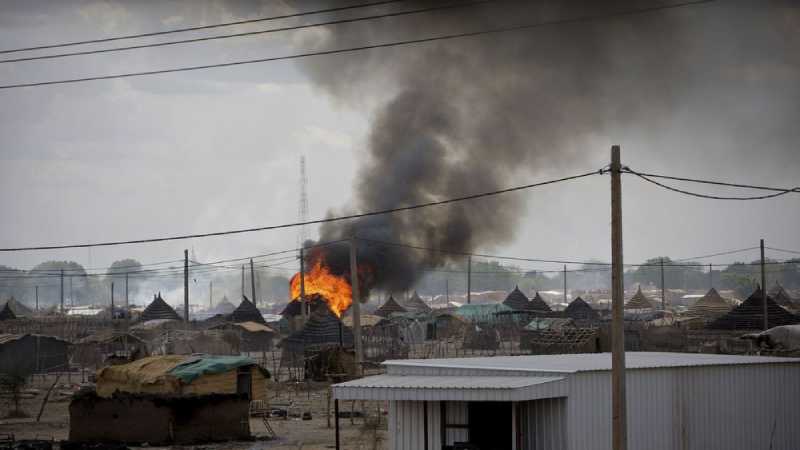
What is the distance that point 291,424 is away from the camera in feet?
90.6

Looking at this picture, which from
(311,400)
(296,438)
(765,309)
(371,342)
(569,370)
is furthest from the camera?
(371,342)

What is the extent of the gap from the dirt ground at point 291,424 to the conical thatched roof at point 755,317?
2255cm

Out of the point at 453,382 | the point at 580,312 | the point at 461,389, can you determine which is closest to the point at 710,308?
the point at 580,312

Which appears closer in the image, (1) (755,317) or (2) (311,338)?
(2) (311,338)

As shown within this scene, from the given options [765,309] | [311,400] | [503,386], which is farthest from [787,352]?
[503,386]

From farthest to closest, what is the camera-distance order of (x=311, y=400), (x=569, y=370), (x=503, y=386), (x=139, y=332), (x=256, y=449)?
(x=139, y=332), (x=311, y=400), (x=256, y=449), (x=569, y=370), (x=503, y=386)

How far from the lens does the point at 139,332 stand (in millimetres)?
57938

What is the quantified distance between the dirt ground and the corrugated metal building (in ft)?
12.0

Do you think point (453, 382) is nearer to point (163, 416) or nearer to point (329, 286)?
point (163, 416)

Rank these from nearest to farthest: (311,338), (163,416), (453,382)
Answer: (453,382), (163,416), (311,338)

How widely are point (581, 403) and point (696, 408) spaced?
11.0 feet

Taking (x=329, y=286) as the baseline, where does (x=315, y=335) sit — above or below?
below

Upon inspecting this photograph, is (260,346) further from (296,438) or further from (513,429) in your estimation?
(513,429)

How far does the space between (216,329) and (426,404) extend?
137 ft
